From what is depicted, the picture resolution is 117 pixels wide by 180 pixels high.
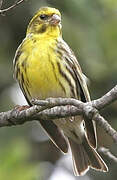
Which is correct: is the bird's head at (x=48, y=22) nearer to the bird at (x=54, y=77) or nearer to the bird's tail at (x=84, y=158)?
the bird at (x=54, y=77)

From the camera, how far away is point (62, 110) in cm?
564

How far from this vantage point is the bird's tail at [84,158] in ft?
21.7

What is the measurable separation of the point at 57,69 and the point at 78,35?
1513 millimetres

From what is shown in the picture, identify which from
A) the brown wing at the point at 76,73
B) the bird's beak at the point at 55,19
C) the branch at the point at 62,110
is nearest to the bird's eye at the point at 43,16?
the bird's beak at the point at 55,19

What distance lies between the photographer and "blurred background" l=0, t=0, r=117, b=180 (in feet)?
25.5

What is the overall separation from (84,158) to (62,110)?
1.41 m

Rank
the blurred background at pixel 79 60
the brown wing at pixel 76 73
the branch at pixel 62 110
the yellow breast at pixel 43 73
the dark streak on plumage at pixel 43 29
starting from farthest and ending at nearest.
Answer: the blurred background at pixel 79 60 < the dark streak on plumage at pixel 43 29 < the brown wing at pixel 76 73 < the yellow breast at pixel 43 73 < the branch at pixel 62 110

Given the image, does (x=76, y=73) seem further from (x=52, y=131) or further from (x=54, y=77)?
(x=52, y=131)

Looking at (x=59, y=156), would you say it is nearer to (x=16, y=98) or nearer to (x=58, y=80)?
(x=16, y=98)

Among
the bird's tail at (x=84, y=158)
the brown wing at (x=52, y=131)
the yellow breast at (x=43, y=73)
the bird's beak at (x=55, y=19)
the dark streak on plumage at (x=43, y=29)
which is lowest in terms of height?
the bird's tail at (x=84, y=158)

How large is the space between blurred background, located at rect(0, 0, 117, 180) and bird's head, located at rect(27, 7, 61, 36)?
98 cm

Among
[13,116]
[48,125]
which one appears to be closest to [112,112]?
[48,125]

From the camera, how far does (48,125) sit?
674cm

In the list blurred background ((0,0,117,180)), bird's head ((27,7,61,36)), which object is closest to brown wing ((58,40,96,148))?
bird's head ((27,7,61,36))
